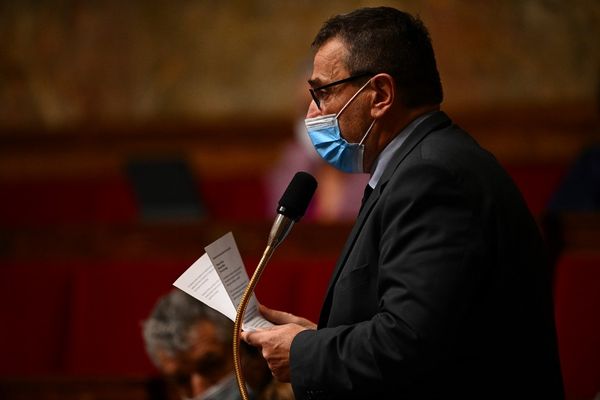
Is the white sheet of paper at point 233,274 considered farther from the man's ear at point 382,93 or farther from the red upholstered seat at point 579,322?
the red upholstered seat at point 579,322

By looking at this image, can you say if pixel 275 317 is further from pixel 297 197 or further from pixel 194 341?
pixel 194 341

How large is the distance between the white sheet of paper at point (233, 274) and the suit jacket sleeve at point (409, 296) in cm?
18

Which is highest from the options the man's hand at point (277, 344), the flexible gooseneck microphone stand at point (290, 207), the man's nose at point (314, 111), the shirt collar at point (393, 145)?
the man's nose at point (314, 111)

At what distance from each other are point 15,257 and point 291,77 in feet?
6.12

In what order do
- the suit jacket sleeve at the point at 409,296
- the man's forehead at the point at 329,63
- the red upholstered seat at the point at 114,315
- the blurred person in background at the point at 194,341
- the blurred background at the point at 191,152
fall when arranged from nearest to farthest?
1. the suit jacket sleeve at the point at 409,296
2. the man's forehead at the point at 329,63
3. the blurred person in background at the point at 194,341
4. the blurred background at the point at 191,152
5. the red upholstered seat at the point at 114,315

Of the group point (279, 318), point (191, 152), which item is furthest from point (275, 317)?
point (191, 152)

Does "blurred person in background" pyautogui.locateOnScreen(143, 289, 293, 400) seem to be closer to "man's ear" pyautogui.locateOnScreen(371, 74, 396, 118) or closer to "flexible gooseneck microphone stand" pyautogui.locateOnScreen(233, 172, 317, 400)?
"flexible gooseneck microphone stand" pyautogui.locateOnScreen(233, 172, 317, 400)

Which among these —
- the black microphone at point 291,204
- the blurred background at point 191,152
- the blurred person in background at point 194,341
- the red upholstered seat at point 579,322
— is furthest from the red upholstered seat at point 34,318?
the black microphone at point 291,204

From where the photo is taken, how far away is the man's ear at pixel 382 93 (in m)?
1.37

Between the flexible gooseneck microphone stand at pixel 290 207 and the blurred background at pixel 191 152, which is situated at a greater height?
the flexible gooseneck microphone stand at pixel 290 207

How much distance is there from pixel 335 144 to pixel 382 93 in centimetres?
11

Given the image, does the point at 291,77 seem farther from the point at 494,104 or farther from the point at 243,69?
the point at 494,104

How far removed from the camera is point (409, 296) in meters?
1.16

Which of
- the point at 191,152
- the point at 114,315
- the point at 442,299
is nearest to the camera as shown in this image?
the point at 442,299
